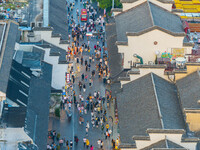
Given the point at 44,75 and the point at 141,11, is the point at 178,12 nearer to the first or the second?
the point at 141,11

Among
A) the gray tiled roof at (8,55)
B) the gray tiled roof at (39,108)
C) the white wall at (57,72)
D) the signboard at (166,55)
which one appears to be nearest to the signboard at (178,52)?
the signboard at (166,55)

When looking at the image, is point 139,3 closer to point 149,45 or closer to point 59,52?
point 149,45

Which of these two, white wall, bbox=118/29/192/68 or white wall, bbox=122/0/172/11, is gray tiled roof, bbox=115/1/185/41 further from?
white wall, bbox=118/29/192/68

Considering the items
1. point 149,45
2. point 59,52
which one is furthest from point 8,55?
point 149,45

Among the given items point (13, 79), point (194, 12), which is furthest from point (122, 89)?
point (194, 12)

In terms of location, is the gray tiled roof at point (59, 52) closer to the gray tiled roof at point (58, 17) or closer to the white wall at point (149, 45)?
the gray tiled roof at point (58, 17)

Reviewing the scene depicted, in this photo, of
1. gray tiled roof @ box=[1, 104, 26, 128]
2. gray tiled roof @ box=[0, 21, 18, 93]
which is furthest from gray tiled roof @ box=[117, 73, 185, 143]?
gray tiled roof @ box=[0, 21, 18, 93]

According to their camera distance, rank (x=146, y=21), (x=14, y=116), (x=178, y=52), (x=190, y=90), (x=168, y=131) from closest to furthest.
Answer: (x=168, y=131)
(x=14, y=116)
(x=190, y=90)
(x=178, y=52)
(x=146, y=21)
